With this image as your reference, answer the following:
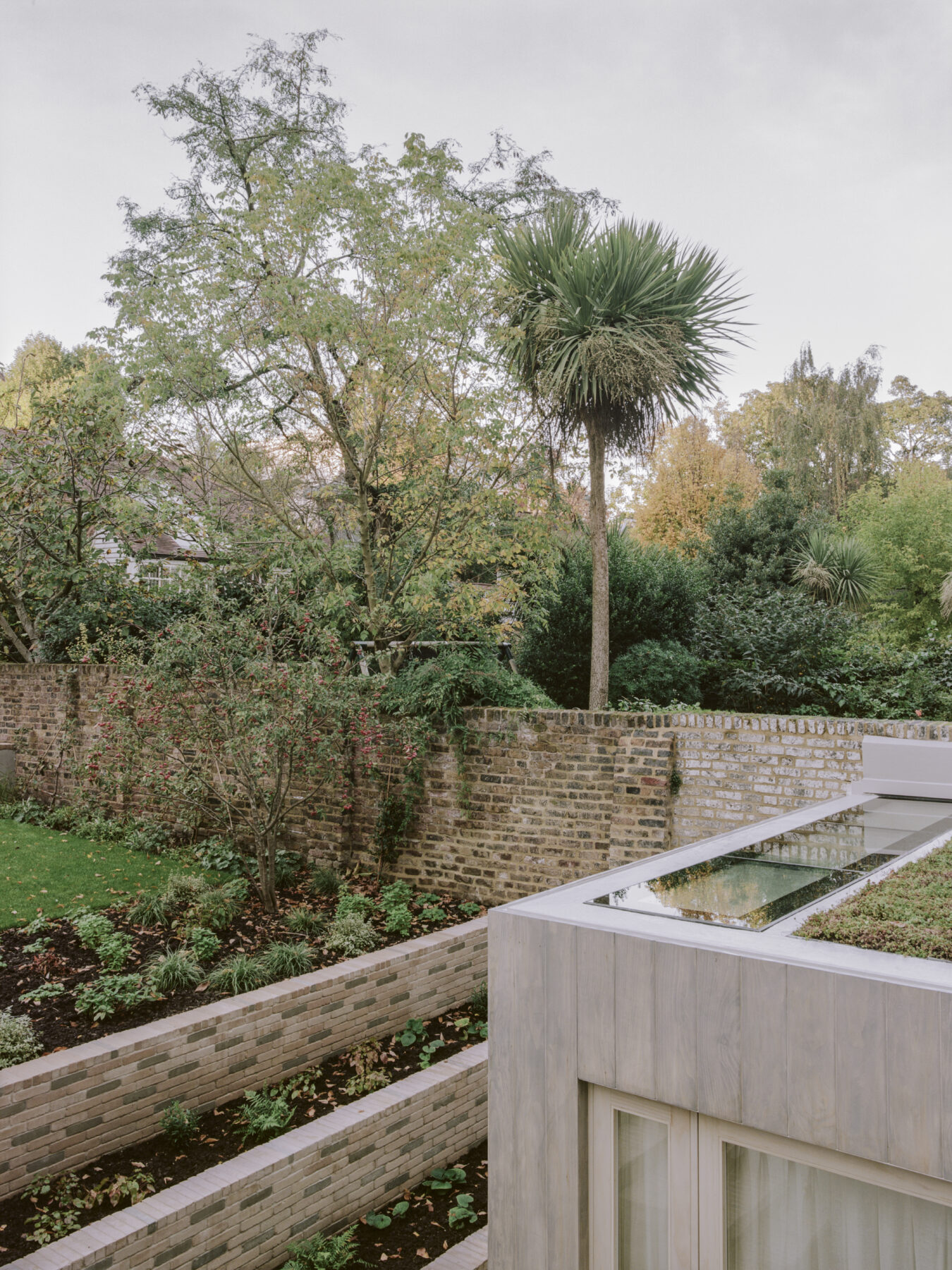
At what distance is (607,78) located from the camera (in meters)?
10.0

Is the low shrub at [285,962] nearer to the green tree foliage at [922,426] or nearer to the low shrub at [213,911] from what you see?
the low shrub at [213,911]

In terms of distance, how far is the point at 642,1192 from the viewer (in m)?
2.51

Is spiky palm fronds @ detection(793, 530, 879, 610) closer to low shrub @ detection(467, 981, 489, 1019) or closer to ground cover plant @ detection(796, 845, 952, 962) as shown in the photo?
low shrub @ detection(467, 981, 489, 1019)

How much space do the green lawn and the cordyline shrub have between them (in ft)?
2.71

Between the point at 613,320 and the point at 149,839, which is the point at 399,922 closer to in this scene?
the point at 149,839

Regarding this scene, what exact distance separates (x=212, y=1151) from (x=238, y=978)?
107 cm

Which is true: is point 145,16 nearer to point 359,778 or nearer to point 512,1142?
point 359,778

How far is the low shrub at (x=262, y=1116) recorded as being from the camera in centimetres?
421

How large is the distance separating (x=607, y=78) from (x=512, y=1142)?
36.4 feet

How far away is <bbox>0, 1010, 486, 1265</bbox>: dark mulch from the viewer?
3.58 meters

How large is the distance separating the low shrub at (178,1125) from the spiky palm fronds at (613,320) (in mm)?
6084

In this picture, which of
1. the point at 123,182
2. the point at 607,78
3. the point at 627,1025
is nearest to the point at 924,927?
the point at 627,1025

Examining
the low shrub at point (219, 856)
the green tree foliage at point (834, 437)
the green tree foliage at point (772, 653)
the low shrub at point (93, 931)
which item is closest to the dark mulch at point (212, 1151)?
the low shrub at point (93, 931)

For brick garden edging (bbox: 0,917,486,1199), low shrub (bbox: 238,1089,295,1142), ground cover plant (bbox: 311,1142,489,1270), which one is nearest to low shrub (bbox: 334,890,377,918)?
brick garden edging (bbox: 0,917,486,1199)
